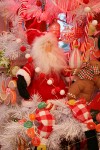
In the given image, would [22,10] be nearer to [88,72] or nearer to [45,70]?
[45,70]

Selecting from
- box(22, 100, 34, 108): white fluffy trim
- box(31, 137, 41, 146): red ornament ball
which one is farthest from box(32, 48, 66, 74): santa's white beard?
box(31, 137, 41, 146): red ornament ball

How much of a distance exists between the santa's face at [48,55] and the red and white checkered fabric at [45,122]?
0.20m

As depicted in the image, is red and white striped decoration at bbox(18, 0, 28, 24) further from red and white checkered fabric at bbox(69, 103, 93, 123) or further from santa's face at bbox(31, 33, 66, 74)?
red and white checkered fabric at bbox(69, 103, 93, 123)

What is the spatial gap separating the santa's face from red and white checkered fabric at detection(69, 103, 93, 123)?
22 centimetres

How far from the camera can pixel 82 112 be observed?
0.84 metres

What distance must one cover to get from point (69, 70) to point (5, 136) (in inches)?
13.9

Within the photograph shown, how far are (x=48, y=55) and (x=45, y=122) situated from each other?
282mm

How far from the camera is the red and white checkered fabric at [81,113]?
83cm

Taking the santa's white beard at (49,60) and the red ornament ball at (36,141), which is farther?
the santa's white beard at (49,60)

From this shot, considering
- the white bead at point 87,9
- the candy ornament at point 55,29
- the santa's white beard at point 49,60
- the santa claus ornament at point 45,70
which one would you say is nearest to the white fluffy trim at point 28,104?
the santa claus ornament at point 45,70

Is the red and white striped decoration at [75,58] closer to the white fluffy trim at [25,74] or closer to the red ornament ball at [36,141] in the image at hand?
the white fluffy trim at [25,74]

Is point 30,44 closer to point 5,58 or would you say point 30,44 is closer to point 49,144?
point 5,58

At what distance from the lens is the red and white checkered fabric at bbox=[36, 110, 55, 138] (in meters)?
0.86

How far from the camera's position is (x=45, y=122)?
86 centimetres
